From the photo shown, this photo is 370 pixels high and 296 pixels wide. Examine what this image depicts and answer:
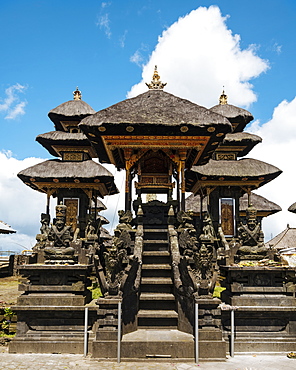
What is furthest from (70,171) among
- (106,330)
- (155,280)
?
(106,330)

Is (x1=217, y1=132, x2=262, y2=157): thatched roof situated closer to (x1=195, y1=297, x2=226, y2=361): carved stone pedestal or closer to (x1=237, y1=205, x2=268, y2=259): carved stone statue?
(x1=237, y1=205, x2=268, y2=259): carved stone statue

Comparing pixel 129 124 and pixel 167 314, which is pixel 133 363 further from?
pixel 129 124

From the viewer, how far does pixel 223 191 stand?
2323 centimetres

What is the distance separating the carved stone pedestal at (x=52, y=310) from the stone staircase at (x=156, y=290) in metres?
1.53

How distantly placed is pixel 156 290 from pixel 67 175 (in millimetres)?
13824

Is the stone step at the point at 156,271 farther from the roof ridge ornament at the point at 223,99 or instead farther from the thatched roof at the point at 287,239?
the thatched roof at the point at 287,239

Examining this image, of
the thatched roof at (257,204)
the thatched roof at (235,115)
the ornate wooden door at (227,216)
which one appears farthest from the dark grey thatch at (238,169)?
the thatched roof at (257,204)

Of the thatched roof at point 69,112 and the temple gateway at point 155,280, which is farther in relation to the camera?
the thatched roof at point 69,112

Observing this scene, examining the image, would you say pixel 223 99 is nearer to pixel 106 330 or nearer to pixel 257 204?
pixel 257 204

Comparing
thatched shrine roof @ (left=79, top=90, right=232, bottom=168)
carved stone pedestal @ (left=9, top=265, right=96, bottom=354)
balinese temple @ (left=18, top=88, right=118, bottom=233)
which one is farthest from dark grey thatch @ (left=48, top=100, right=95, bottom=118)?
carved stone pedestal @ (left=9, top=265, right=96, bottom=354)

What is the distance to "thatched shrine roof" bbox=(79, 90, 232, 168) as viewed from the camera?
14.3 meters

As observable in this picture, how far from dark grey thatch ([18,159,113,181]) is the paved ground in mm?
14840

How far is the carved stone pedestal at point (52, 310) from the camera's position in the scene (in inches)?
352

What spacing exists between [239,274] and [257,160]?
15.3 metres
